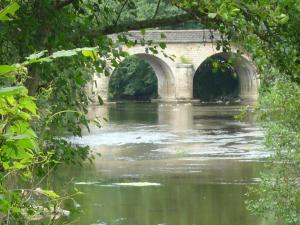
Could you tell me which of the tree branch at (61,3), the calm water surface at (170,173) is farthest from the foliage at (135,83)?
the tree branch at (61,3)

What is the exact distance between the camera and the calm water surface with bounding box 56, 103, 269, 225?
17.7 m

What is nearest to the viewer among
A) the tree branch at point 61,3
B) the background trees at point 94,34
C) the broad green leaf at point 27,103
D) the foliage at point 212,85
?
the broad green leaf at point 27,103

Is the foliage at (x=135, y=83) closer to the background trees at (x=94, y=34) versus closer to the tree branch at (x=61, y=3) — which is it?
the background trees at (x=94, y=34)

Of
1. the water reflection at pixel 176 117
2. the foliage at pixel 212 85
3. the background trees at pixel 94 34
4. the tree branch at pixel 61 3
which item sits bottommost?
the water reflection at pixel 176 117

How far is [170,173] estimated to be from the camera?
2297 centimetres

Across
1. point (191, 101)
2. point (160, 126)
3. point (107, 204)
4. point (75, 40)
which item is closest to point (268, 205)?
point (107, 204)

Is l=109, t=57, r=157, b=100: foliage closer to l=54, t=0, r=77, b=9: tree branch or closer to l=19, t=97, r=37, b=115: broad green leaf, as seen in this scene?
l=54, t=0, r=77, b=9: tree branch

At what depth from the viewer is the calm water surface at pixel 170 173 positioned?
17719 mm

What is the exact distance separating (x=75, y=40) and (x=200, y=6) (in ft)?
4.03

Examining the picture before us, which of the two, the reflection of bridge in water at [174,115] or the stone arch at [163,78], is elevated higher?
the stone arch at [163,78]

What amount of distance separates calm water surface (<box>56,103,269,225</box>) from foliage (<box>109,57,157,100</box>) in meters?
23.2

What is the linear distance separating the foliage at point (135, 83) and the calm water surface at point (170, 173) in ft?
76.1

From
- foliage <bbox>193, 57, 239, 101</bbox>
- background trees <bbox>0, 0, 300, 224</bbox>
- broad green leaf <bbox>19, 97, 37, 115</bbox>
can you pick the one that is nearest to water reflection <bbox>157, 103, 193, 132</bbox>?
foliage <bbox>193, 57, 239, 101</bbox>

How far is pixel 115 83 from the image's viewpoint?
62688mm
